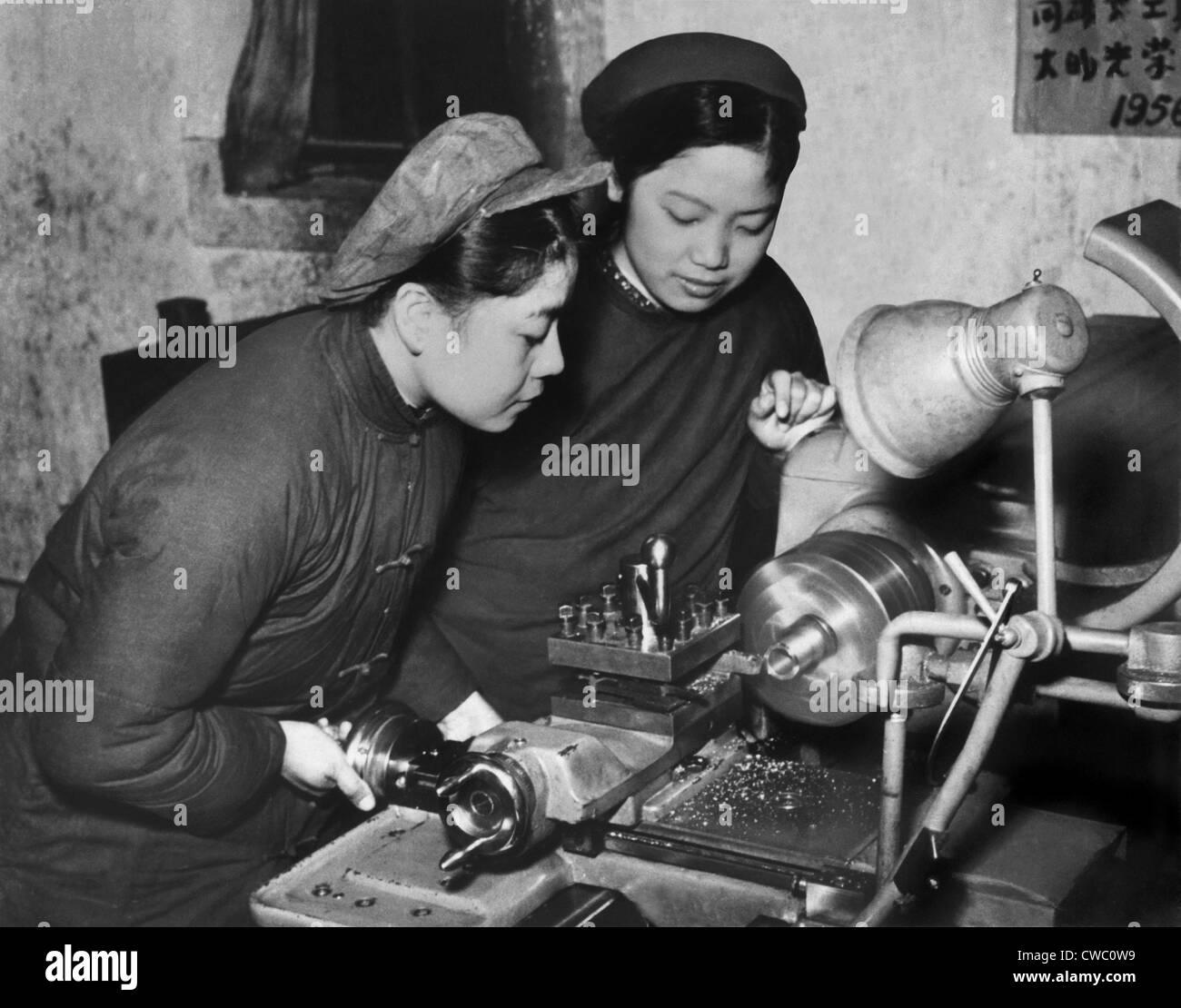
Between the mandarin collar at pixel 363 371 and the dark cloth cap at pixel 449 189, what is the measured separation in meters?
0.07

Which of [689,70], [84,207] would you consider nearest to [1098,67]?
[689,70]

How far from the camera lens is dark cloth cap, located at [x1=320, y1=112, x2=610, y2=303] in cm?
150

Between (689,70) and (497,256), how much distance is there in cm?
65

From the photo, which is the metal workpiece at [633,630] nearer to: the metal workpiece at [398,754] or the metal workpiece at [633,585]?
the metal workpiece at [633,585]

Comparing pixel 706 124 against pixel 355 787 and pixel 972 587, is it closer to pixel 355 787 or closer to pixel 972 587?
pixel 972 587

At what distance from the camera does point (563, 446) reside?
2221 mm

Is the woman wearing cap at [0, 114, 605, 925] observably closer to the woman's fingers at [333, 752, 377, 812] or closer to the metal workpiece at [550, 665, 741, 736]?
the woman's fingers at [333, 752, 377, 812]

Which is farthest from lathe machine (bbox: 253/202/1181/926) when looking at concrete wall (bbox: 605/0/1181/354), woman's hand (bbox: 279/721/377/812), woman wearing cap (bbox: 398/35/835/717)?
concrete wall (bbox: 605/0/1181/354)

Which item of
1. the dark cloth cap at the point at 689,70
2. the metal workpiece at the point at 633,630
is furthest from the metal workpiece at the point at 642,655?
the dark cloth cap at the point at 689,70

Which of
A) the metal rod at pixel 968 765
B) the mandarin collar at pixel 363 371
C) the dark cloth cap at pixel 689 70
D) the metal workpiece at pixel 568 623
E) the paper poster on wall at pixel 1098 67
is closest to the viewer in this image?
the metal rod at pixel 968 765

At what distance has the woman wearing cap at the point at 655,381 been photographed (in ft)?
6.38

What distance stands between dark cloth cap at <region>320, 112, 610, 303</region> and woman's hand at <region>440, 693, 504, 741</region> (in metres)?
0.83
